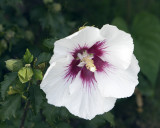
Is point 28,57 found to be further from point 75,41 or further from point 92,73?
point 92,73

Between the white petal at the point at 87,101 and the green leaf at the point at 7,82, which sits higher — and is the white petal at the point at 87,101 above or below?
below

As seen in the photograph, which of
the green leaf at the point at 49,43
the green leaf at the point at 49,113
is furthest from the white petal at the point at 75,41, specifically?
the green leaf at the point at 49,113

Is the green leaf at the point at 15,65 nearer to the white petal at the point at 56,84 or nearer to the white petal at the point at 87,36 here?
the white petal at the point at 56,84

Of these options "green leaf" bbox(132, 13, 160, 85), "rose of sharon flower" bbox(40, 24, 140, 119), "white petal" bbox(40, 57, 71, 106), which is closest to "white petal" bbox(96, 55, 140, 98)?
"rose of sharon flower" bbox(40, 24, 140, 119)

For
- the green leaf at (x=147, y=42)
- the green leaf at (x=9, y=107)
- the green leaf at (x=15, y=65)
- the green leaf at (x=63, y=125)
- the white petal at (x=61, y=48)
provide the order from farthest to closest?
the green leaf at (x=147, y=42), the green leaf at (x=63, y=125), the green leaf at (x=9, y=107), the green leaf at (x=15, y=65), the white petal at (x=61, y=48)

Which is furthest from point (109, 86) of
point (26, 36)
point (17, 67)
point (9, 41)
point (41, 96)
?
point (26, 36)

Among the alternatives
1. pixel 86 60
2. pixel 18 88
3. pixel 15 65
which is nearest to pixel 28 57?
pixel 15 65
